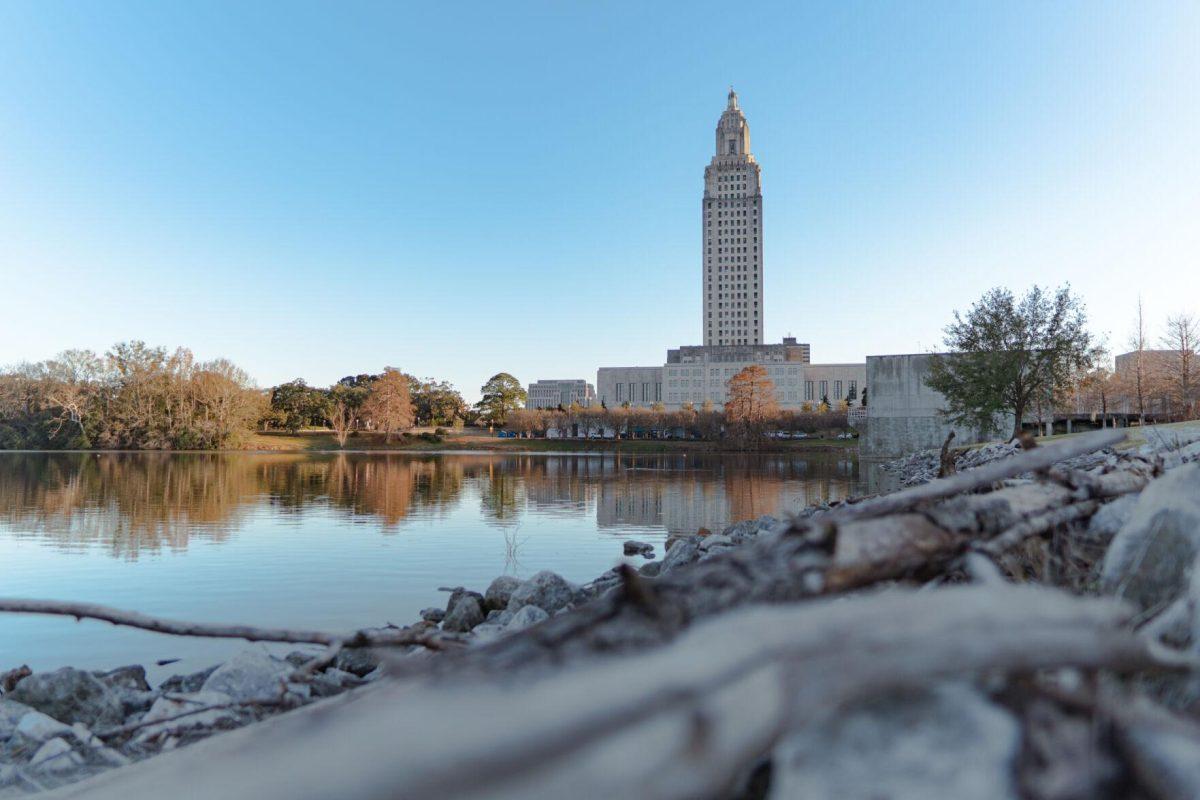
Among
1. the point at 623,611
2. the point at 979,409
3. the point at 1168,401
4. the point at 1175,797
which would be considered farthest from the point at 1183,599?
the point at 1168,401

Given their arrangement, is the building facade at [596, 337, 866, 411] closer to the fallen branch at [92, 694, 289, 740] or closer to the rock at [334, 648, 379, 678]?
the rock at [334, 648, 379, 678]

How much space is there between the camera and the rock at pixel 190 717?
2.81m

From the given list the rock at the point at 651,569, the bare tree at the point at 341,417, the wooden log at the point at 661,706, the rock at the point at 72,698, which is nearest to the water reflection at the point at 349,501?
the rock at the point at 651,569

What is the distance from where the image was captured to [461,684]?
1.00 meters

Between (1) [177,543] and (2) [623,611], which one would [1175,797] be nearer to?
(2) [623,611]

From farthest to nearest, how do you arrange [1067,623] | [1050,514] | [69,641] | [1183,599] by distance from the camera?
[69,641] < [1050,514] < [1183,599] < [1067,623]

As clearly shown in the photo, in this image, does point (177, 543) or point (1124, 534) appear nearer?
point (1124, 534)

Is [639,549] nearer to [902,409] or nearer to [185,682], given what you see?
[185,682]

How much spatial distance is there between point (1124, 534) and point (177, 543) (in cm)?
1215

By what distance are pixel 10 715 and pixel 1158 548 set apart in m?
4.87

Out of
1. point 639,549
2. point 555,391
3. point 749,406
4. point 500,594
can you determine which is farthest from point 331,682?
point 555,391

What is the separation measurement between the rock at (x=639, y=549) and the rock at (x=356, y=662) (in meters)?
5.65

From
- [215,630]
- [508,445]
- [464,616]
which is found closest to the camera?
[215,630]

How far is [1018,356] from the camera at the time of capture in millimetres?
26922
